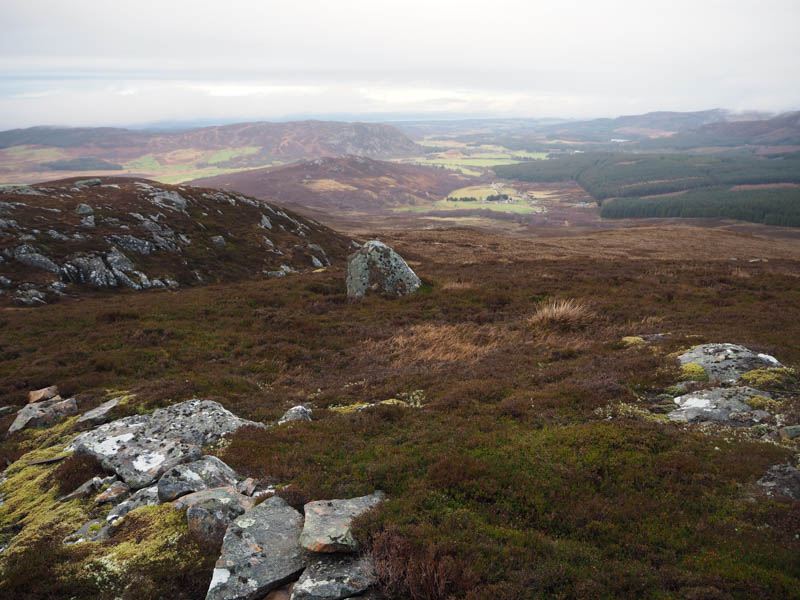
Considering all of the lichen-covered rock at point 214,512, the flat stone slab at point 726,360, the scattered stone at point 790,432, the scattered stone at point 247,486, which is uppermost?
the lichen-covered rock at point 214,512

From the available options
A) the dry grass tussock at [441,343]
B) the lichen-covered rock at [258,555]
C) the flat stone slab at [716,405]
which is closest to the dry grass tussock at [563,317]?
the dry grass tussock at [441,343]

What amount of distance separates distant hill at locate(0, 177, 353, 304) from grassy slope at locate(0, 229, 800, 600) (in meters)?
5.62

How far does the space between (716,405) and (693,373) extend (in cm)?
218

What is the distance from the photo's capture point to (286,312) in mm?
25016

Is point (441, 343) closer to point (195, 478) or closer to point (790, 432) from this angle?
point (790, 432)

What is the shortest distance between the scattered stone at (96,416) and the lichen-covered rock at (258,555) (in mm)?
8359

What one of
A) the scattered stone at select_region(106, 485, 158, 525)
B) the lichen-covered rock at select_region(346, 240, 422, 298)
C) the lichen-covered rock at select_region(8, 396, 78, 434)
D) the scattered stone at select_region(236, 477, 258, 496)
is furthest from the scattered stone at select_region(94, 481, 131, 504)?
the lichen-covered rock at select_region(346, 240, 422, 298)

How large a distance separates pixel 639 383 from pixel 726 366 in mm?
2779

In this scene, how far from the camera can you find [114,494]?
26.8 ft

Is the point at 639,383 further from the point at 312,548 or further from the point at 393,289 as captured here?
the point at 393,289

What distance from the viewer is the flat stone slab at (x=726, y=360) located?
40.9 feet

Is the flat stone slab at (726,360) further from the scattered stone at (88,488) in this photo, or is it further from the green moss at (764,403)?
the scattered stone at (88,488)

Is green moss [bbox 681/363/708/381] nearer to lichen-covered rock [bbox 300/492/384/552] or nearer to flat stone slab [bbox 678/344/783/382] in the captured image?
flat stone slab [bbox 678/344/783/382]

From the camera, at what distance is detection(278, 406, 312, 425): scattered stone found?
11.7m
